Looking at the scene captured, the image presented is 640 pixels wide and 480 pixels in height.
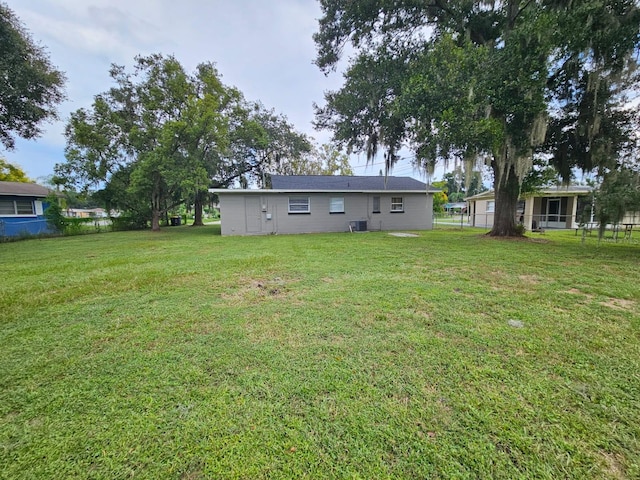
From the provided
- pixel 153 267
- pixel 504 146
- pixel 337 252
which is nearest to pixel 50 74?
pixel 153 267

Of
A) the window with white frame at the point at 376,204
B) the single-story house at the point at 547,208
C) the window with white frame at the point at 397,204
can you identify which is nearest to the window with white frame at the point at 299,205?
the window with white frame at the point at 376,204

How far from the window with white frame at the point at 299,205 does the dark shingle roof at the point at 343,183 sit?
55 cm

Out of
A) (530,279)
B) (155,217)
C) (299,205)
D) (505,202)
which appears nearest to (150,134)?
(155,217)

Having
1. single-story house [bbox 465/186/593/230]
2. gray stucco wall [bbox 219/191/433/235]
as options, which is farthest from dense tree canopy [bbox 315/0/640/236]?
single-story house [bbox 465/186/593/230]

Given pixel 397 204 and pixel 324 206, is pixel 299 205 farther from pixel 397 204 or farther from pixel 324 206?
pixel 397 204

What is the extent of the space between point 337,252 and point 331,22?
25.4 ft

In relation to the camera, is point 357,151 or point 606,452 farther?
point 357,151

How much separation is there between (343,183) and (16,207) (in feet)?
60.7

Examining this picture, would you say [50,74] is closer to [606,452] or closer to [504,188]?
[606,452]

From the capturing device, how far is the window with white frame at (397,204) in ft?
47.0

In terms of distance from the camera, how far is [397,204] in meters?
14.4

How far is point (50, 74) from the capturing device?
9.72 m

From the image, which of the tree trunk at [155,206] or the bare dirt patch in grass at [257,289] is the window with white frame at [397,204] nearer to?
the bare dirt patch in grass at [257,289]

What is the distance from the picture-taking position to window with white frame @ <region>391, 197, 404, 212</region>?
14312mm
